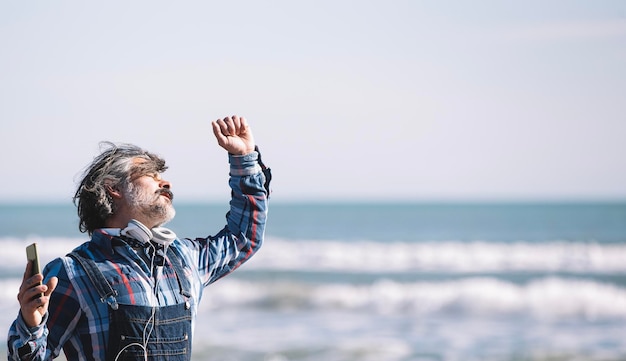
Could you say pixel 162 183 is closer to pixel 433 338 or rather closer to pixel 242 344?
pixel 242 344

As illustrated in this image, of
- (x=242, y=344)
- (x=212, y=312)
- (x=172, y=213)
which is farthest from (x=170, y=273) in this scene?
(x=212, y=312)

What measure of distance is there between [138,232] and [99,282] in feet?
0.72

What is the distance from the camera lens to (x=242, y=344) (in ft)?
31.4

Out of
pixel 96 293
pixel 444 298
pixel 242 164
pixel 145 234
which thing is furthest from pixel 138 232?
pixel 444 298

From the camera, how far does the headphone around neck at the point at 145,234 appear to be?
9.69 ft

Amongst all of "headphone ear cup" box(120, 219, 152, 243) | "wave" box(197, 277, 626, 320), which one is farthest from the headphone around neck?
"wave" box(197, 277, 626, 320)

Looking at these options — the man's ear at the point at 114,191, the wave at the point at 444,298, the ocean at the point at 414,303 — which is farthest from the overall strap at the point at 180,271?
the wave at the point at 444,298

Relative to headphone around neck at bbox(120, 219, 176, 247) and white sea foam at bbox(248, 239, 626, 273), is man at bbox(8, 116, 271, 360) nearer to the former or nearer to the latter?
headphone around neck at bbox(120, 219, 176, 247)

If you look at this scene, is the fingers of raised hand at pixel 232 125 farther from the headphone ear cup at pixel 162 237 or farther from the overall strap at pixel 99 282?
the overall strap at pixel 99 282

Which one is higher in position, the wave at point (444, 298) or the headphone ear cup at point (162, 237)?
the wave at point (444, 298)

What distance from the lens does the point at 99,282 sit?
2838 mm

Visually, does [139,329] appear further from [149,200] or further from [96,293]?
[149,200]

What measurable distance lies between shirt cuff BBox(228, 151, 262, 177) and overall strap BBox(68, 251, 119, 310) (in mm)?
720

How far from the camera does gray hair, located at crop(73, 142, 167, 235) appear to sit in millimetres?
3078
